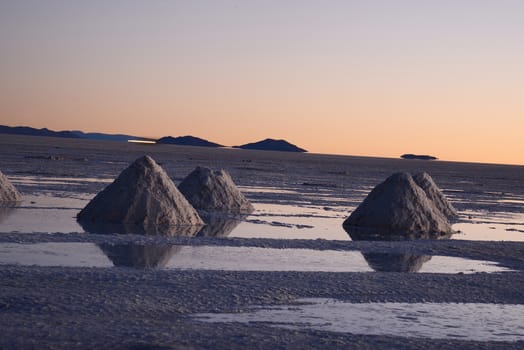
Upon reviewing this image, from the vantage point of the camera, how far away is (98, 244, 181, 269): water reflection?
14.4 m

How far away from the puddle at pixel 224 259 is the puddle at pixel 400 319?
353 centimetres

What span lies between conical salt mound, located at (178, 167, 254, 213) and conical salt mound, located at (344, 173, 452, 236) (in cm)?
479

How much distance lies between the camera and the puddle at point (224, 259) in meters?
14.4

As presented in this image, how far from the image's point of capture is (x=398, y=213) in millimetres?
24859

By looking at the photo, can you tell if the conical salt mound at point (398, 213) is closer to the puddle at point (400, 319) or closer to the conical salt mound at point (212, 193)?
the conical salt mound at point (212, 193)

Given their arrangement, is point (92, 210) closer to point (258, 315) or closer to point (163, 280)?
point (163, 280)

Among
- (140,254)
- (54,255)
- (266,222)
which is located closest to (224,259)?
(140,254)

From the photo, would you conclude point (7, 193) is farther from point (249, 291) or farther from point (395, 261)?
point (249, 291)

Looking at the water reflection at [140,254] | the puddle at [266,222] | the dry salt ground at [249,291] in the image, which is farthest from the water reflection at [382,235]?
the water reflection at [140,254]

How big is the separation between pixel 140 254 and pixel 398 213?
1136 cm

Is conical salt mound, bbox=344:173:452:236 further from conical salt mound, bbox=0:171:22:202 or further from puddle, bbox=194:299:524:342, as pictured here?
puddle, bbox=194:299:524:342

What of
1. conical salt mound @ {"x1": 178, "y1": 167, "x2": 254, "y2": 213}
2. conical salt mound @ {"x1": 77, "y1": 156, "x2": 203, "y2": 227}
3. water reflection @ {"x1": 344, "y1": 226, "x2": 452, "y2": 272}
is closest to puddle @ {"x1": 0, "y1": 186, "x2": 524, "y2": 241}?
water reflection @ {"x1": 344, "y1": 226, "x2": 452, "y2": 272}

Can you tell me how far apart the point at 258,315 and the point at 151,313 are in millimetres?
1390

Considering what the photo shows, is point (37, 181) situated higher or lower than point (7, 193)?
lower
